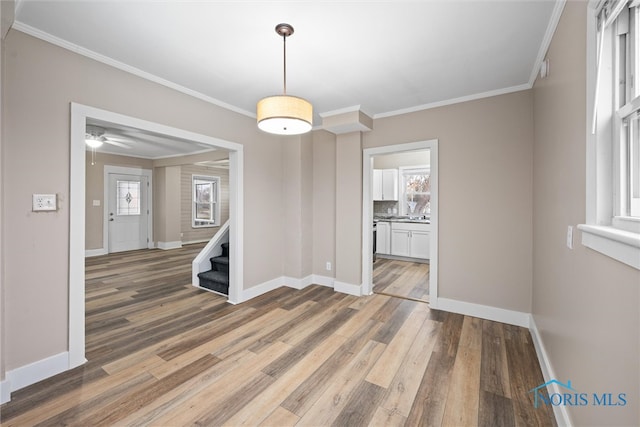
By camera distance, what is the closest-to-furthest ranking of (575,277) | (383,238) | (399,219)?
(575,277) → (383,238) → (399,219)

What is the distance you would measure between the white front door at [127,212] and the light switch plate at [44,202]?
5.87 meters

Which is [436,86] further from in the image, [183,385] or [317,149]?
[183,385]

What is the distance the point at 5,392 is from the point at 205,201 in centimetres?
741

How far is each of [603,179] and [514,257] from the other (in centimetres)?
207

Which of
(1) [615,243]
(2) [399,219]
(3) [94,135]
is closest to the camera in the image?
(1) [615,243]

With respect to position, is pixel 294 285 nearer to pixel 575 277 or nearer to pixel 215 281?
pixel 215 281

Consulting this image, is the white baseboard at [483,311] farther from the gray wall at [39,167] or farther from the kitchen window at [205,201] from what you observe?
the kitchen window at [205,201]

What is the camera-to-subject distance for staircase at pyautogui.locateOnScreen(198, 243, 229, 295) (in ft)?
12.9

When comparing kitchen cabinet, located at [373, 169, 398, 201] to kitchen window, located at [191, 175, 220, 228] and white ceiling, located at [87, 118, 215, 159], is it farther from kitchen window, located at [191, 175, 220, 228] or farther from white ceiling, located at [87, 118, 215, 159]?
kitchen window, located at [191, 175, 220, 228]

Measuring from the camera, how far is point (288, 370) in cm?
216

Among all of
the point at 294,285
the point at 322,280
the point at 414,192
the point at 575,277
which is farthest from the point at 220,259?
the point at 414,192

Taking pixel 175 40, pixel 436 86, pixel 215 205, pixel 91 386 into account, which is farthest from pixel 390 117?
pixel 215 205

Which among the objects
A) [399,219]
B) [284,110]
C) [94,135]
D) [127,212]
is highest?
[94,135]

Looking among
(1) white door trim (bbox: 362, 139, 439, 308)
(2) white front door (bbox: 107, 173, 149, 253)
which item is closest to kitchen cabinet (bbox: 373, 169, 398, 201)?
(1) white door trim (bbox: 362, 139, 439, 308)
